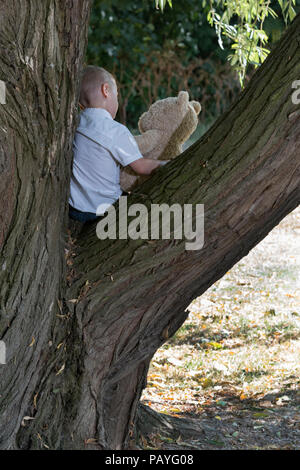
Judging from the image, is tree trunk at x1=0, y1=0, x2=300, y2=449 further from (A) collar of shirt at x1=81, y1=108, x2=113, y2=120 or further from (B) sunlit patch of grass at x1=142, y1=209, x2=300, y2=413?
(B) sunlit patch of grass at x1=142, y1=209, x2=300, y2=413

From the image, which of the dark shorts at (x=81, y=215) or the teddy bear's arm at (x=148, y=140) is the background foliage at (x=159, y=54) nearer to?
the teddy bear's arm at (x=148, y=140)

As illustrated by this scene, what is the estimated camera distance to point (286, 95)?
281 centimetres

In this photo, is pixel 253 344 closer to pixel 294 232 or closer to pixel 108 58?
pixel 294 232

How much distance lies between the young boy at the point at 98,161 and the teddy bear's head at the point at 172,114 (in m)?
0.26

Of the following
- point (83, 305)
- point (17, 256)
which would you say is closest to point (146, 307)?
point (83, 305)

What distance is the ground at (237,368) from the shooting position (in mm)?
3637

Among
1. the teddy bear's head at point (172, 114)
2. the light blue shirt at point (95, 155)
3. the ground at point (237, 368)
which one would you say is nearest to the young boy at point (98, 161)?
the light blue shirt at point (95, 155)

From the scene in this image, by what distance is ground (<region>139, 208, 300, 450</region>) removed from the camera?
3.64 metres

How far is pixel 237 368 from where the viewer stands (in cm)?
489

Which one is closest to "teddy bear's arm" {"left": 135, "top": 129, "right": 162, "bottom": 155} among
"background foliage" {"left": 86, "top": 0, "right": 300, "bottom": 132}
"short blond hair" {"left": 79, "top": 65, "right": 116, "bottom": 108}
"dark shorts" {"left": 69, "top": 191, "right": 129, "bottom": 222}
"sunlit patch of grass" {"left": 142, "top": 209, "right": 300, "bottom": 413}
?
"short blond hair" {"left": 79, "top": 65, "right": 116, "bottom": 108}

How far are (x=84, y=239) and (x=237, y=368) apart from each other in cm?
→ 217

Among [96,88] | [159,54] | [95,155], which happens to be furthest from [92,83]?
[159,54]

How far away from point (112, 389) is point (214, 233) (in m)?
0.92

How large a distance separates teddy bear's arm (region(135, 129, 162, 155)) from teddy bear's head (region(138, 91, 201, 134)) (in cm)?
6
